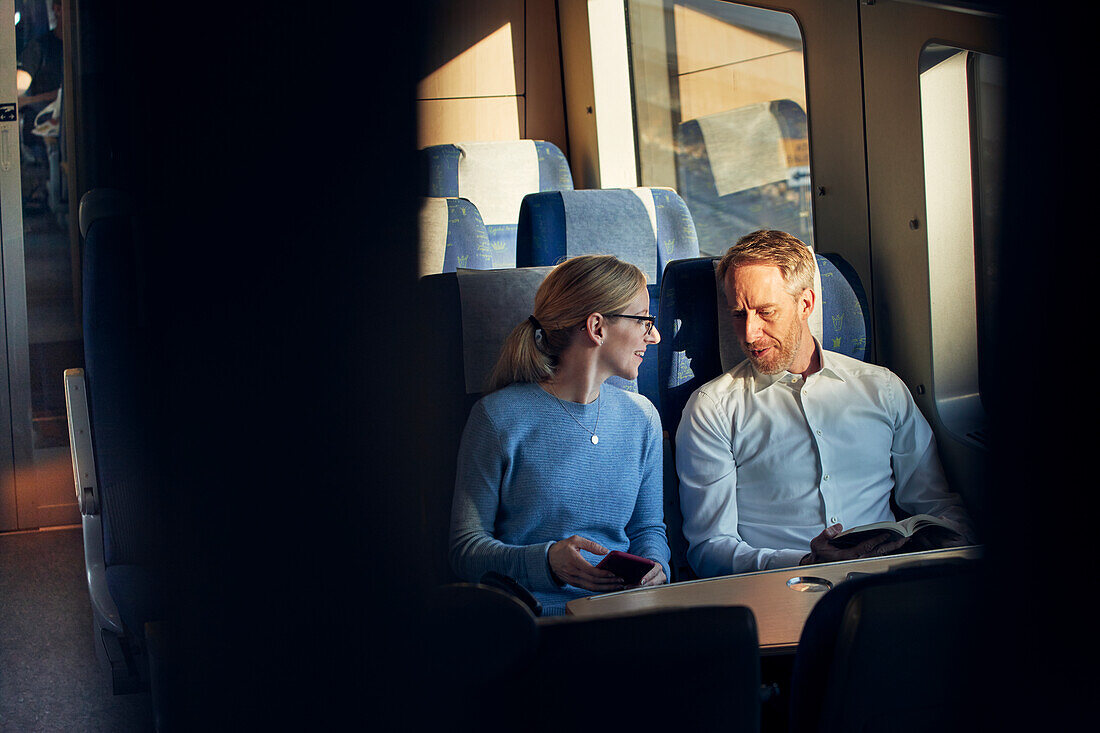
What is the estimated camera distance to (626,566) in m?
1.71

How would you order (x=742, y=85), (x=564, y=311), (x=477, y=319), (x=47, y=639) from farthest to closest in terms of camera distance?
(x=742, y=85) < (x=47, y=639) < (x=477, y=319) < (x=564, y=311)

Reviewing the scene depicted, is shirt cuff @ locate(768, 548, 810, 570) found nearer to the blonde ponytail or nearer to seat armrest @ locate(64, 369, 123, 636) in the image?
the blonde ponytail

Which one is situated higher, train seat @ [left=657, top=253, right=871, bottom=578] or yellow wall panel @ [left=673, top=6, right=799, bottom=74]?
yellow wall panel @ [left=673, top=6, right=799, bottom=74]

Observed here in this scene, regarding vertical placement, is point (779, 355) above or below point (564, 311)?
below

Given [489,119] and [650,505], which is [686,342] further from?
[489,119]

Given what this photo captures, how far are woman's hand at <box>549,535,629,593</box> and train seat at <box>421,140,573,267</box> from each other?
2.52 meters

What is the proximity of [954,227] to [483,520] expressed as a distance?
1.44 metres

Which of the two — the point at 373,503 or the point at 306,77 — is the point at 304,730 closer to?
the point at 373,503

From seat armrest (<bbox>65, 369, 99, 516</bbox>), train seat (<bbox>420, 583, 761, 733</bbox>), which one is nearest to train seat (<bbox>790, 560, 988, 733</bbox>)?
train seat (<bbox>420, 583, 761, 733</bbox>)

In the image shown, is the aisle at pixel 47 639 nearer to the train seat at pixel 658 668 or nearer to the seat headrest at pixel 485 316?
the seat headrest at pixel 485 316

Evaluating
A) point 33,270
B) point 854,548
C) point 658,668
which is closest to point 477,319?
point 854,548

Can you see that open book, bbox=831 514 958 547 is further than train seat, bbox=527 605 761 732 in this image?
Yes

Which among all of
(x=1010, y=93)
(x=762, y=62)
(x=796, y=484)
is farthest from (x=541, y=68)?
(x=1010, y=93)

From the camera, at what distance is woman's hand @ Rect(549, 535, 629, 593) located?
5.70ft
